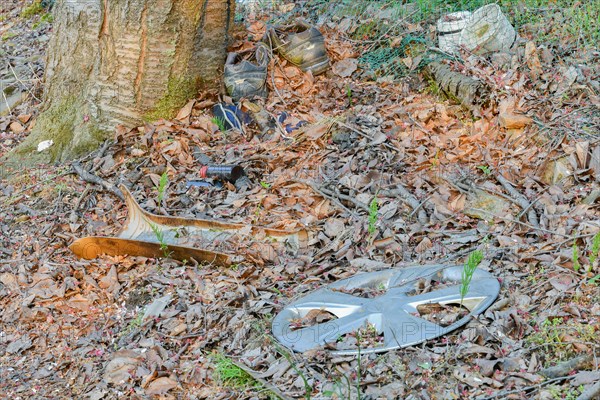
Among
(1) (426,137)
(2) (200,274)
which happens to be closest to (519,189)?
(1) (426,137)

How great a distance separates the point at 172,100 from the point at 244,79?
57 centimetres

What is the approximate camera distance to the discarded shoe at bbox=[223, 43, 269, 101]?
559 centimetres

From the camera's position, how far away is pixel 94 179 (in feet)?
16.6

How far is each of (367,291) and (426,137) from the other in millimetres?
1641

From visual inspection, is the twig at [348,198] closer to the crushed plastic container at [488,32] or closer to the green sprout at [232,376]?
the green sprout at [232,376]

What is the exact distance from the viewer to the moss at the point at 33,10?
27.3ft

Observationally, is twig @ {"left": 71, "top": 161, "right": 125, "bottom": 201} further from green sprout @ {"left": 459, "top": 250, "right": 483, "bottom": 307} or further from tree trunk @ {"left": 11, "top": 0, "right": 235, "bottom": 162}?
green sprout @ {"left": 459, "top": 250, "right": 483, "bottom": 307}

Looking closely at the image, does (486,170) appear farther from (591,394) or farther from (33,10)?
(33,10)

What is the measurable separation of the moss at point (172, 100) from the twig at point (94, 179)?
2.00ft

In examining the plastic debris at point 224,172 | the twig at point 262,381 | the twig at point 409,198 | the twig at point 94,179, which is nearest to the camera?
the twig at point 262,381

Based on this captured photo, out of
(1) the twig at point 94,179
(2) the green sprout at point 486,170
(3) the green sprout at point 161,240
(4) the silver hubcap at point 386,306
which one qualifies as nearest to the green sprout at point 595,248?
(4) the silver hubcap at point 386,306

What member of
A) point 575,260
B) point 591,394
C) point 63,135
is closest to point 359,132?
point 575,260

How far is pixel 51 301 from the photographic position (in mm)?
4023

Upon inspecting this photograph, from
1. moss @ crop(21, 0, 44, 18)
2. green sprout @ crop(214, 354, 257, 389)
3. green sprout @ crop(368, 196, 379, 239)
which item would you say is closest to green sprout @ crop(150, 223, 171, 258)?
green sprout @ crop(214, 354, 257, 389)
